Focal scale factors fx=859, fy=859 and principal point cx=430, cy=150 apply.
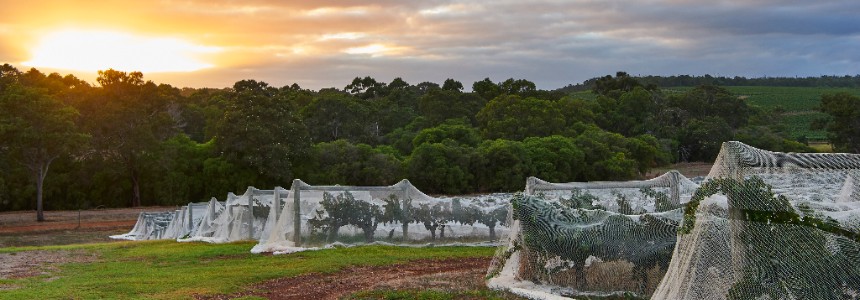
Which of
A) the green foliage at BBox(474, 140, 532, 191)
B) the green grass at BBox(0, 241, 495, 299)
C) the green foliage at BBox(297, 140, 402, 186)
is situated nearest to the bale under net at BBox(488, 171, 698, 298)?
the green grass at BBox(0, 241, 495, 299)

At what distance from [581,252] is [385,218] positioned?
9059 mm

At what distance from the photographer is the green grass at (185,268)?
13891 millimetres

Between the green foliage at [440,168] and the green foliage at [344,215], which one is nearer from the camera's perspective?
the green foliage at [344,215]

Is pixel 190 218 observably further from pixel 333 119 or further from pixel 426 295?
pixel 333 119

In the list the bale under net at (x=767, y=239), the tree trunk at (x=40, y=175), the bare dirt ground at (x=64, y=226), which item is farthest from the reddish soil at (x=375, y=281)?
the tree trunk at (x=40, y=175)

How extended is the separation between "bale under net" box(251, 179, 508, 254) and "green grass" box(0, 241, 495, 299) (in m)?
0.77

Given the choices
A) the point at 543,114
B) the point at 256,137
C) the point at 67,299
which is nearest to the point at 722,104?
the point at 543,114

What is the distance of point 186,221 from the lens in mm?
28562

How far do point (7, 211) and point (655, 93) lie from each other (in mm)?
49523

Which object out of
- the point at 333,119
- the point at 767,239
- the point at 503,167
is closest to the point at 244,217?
the point at 767,239

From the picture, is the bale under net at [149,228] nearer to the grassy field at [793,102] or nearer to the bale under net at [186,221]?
the bale under net at [186,221]

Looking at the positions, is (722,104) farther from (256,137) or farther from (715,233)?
(715,233)

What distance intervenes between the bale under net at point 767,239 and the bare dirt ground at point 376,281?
504cm

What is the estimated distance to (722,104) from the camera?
6762 cm
